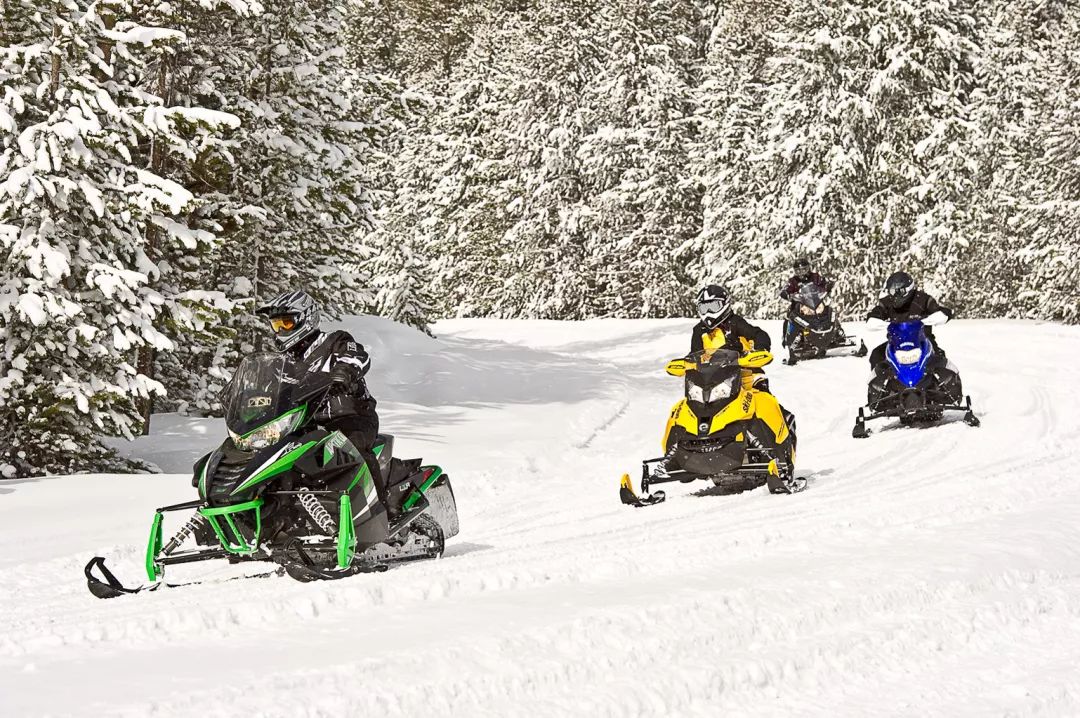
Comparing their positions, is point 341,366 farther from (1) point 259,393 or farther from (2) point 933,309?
(2) point 933,309

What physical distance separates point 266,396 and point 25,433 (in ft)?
21.1

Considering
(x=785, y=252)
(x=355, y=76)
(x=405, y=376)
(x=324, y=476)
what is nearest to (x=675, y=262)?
(x=785, y=252)

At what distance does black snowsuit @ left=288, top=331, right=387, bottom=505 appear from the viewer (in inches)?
279

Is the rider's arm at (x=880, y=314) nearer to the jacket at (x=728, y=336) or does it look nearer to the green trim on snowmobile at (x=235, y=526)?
the jacket at (x=728, y=336)

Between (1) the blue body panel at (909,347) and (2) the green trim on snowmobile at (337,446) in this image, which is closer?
(2) the green trim on snowmobile at (337,446)

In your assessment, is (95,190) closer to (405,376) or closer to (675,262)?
(405,376)

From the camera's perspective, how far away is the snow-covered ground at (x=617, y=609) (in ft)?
14.8

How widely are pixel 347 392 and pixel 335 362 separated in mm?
196

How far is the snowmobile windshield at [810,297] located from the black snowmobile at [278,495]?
47.9ft

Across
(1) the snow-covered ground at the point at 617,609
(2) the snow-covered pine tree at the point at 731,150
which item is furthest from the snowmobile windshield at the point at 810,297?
(2) the snow-covered pine tree at the point at 731,150

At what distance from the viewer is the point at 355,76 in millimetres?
18234

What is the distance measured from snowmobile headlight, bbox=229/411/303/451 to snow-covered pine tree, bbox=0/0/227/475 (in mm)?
5402

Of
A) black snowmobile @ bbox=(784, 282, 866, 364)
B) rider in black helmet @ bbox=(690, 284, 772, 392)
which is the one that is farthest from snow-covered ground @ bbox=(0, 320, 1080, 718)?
black snowmobile @ bbox=(784, 282, 866, 364)

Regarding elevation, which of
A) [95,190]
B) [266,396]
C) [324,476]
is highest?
[95,190]
